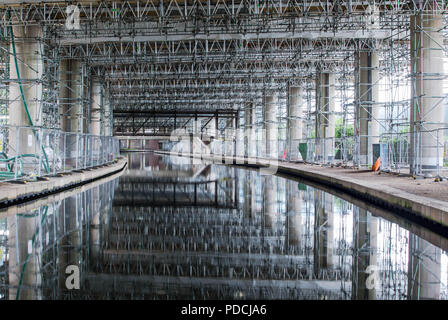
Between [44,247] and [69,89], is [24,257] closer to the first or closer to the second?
[44,247]

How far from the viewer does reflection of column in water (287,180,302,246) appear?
29.9 feet

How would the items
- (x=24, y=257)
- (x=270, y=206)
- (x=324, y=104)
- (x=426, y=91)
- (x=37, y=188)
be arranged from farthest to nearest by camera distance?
1. (x=324, y=104)
2. (x=426, y=91)
3. (x=37, y=188)
4. (x=270, y=206)
5. (x=24, y=257)

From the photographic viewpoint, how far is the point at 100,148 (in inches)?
1135

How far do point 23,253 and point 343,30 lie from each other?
965 inches

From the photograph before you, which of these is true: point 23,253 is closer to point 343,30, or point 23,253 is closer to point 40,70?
point 40,70

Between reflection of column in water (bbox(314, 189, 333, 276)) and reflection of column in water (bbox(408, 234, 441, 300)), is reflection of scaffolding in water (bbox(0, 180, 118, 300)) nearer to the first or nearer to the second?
reflection of column in water (bbox(314, 189, 333, 276))

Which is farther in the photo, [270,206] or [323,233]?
[270,206]

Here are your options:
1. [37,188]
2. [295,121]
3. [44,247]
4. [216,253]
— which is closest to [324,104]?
[295,121]

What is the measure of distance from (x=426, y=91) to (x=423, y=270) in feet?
53.2

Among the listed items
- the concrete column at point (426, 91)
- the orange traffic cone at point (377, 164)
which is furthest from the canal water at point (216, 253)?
the orange traffic cone at point (377, 164)

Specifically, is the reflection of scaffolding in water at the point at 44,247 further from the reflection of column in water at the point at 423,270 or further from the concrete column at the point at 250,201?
the reflection of column in water at the point at 423,270

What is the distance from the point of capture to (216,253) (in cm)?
785

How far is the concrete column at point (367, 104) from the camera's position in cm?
3023

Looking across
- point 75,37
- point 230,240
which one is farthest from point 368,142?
point 230,240
